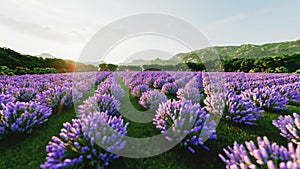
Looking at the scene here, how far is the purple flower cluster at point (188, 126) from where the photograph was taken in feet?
7.61

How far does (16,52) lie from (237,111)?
1336 inches

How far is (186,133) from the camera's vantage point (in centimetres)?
231

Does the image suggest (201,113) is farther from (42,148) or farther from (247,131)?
(42,148)

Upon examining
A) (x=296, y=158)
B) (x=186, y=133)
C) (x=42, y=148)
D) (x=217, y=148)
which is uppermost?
(x=296, y=158)

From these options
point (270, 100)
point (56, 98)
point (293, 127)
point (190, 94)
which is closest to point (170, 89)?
point (190, 94)

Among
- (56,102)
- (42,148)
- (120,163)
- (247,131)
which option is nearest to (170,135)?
(120,163)

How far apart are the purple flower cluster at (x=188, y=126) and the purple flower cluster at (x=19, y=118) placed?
2.21 m

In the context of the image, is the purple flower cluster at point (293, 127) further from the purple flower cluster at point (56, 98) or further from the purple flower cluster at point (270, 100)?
the purple flower cluster at point (56, 98)

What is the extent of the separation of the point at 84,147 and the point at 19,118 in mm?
1694

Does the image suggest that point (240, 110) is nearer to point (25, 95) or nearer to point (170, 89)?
point (170, 89)

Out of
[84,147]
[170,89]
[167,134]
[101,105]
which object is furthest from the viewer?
[170,89]

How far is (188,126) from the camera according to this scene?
7.95 ft

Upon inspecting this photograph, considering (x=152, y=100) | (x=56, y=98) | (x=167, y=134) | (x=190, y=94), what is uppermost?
(x=190, y=94)

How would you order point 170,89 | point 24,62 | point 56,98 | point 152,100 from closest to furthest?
point 152,100, point 56,98, point 170,89, point 24,62
